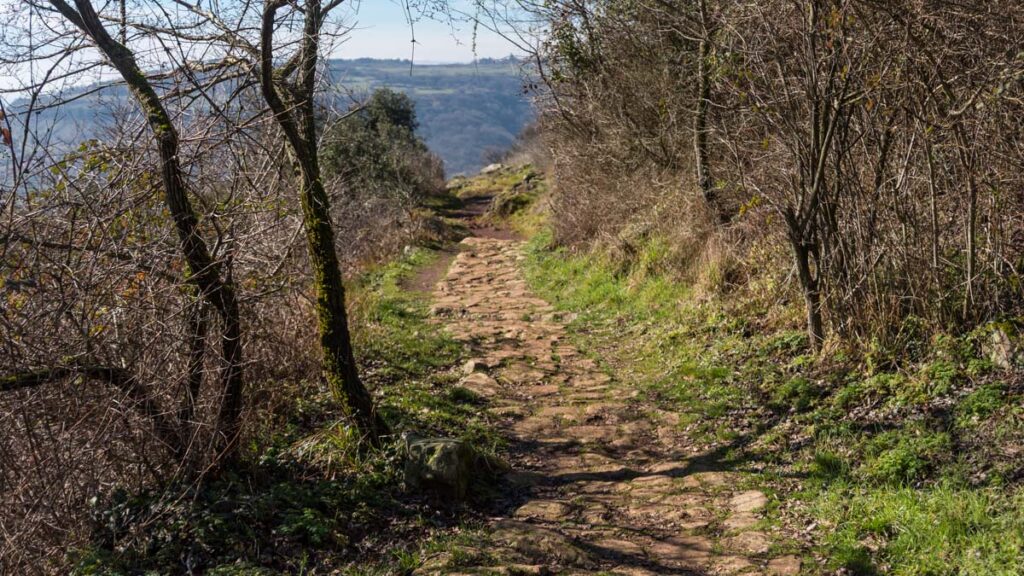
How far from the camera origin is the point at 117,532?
4.21m

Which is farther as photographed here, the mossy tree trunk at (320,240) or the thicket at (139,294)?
the mossy tree trunk at (320,240)

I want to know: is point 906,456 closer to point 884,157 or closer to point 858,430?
point 858,430

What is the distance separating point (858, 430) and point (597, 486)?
1.91m

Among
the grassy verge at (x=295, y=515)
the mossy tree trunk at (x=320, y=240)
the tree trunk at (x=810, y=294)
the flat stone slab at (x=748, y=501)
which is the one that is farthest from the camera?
the tree trunk at (x=810, y=294)

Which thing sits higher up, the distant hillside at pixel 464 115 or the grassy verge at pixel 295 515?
the distant hillside at pixel 464 115

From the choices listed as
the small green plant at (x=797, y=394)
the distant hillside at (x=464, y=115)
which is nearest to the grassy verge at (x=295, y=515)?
the small green plant at (x=797, y=394)

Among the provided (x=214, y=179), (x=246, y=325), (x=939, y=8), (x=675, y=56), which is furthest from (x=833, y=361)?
(x=675, y=56)

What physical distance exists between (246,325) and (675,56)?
8.18 m

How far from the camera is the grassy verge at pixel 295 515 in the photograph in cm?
413

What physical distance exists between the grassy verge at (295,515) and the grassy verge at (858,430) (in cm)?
213

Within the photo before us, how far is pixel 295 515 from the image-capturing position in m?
4.56

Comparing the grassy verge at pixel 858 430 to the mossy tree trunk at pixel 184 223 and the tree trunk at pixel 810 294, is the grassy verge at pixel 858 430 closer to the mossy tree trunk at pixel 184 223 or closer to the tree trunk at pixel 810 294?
the tree trunk at pixel 810 294

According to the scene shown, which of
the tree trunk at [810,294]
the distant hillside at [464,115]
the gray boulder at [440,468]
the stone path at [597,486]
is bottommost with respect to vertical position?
the stone path at [597,486]

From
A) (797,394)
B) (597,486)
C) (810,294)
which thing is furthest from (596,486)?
(810,294)
